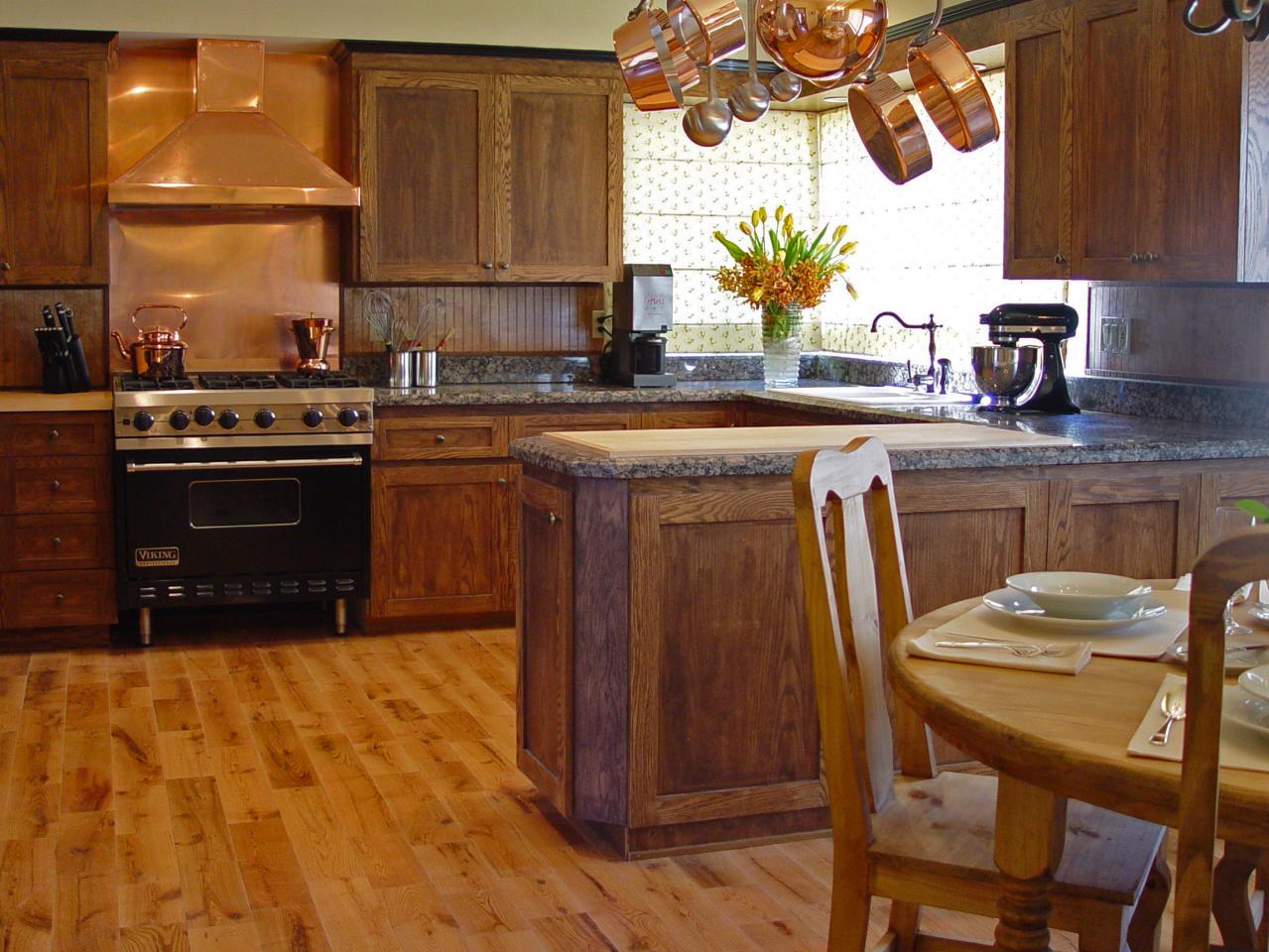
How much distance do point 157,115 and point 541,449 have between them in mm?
3115

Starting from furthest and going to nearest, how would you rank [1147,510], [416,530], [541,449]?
[416,530] → [1147,510] → [541,449]

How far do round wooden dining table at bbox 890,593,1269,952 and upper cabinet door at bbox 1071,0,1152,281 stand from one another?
227 cm

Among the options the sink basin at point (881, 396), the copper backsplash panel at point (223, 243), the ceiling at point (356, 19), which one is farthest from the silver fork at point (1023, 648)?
the copper backsplash panel at point (223, 243)

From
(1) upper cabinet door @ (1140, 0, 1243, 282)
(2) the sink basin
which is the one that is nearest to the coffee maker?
(2) the sink basin

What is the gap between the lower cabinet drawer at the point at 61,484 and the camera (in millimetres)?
4988

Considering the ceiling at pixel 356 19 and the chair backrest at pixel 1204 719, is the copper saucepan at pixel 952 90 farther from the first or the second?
the ceiling at pixel 356 19

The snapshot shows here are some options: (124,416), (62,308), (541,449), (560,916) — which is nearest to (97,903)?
(560,916)

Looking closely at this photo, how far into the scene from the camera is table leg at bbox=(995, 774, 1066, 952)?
74.7 inches

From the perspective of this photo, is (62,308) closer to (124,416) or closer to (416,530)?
(124,416)

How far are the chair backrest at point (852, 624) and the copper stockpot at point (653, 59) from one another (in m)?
0.68

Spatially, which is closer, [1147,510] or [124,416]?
[1147,510]

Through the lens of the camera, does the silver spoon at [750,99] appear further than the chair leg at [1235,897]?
Yes

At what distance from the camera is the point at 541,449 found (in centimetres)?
328

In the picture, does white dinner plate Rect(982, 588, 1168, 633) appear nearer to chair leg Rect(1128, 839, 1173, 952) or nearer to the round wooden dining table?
the round wooden dining table
